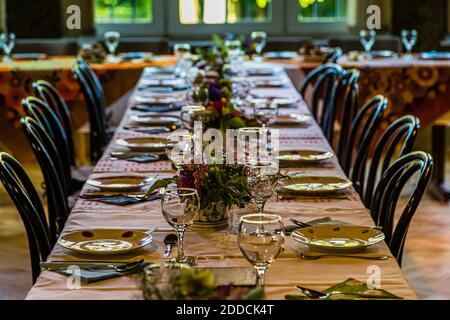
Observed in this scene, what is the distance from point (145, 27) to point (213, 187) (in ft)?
20.7

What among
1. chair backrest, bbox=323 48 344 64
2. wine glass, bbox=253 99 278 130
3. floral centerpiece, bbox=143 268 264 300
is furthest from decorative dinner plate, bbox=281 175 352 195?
chair backrest, bbox=323 48 344 64

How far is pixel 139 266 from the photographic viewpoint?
94.3 inches

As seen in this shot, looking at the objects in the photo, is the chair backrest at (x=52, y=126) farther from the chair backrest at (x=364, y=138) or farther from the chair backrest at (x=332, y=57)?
the chair backrest at (x=332, y=57)

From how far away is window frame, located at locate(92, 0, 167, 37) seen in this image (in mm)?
8789

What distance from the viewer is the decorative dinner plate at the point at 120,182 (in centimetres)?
330

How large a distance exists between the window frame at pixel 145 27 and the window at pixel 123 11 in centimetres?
3

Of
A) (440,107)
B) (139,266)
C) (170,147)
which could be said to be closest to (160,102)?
(170,147)

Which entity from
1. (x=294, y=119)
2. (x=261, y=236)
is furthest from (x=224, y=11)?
(x=261, y=236)

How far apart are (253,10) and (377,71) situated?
88.1 inches

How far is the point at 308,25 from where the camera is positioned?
8.87m

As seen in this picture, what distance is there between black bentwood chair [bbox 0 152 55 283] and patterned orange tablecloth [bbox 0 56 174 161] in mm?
3452

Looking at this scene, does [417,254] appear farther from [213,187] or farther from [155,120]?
[213,187]

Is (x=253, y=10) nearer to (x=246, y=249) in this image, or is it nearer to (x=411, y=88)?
(x=411, y=88)

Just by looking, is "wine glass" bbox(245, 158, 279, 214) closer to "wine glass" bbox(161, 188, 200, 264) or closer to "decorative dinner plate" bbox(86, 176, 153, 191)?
"wine glass" bbox(161, 188, 200, 264)
